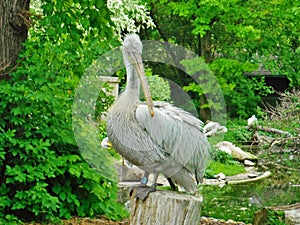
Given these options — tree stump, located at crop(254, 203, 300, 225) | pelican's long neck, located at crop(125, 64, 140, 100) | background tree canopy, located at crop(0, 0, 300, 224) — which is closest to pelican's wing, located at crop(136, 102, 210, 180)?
pelican's long neck, located at crop(125, 64, 140, 100)

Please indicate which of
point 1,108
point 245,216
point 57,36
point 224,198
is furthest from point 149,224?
point 224,198

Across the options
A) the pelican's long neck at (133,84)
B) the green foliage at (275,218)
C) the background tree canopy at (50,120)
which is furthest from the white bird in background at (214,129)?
the green foliage at (275,218)

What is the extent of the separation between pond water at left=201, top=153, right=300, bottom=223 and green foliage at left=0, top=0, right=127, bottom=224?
10.5 ft

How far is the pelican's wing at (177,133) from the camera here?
391 cm

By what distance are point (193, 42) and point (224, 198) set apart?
1141 centimetres

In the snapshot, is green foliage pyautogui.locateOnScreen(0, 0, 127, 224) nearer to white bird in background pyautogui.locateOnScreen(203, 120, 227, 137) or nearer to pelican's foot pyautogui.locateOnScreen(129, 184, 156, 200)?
white bird in background pyautogui.locateOnScreen(203, 120, 227, 137)

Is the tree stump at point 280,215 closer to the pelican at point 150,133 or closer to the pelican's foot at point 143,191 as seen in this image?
the pelican at point 150,133

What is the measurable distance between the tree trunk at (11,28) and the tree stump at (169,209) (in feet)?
8.99

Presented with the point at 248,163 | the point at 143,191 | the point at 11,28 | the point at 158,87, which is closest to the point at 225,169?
the point at 248,163

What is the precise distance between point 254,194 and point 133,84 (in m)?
7.35

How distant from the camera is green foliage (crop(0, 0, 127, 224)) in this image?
18.7 ft

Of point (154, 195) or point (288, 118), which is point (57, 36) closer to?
point (154, 195)

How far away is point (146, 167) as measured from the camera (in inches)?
159

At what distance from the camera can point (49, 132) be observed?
6004 millimetres
